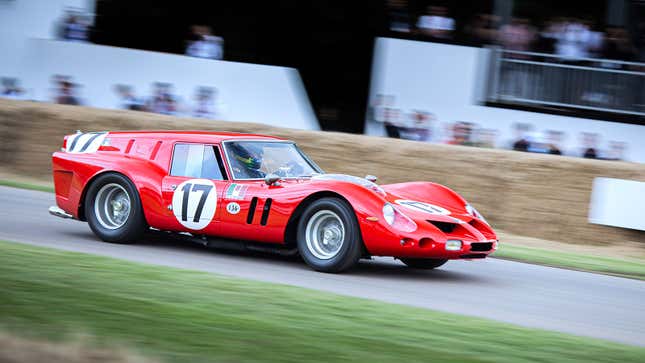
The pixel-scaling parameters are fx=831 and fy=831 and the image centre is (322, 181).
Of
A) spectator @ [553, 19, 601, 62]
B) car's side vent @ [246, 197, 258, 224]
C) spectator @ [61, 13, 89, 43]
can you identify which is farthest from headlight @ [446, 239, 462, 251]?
spectator @ [61, 13, 89, 43]

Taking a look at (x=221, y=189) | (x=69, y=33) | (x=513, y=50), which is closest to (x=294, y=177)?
(x=221, y=189)

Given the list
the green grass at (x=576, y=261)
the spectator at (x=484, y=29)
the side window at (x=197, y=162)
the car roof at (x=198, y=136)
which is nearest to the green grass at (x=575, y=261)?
the green grass at (x=576, y=261)

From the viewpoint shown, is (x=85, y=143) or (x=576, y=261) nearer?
(x=85, y=143)

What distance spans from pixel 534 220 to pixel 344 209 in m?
5.76

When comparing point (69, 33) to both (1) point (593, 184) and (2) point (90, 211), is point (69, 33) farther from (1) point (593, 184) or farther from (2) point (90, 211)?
(1) point (593, 184)

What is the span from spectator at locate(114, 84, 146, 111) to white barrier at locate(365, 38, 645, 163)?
4.77m

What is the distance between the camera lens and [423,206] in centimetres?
775

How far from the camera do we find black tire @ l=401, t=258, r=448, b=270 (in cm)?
844

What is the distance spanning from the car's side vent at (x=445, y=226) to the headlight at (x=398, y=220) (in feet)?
0.86

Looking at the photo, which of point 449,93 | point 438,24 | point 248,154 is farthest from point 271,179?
point 438,24

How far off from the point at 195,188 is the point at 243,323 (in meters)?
3.27

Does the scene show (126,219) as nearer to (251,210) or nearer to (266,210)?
(251,210)

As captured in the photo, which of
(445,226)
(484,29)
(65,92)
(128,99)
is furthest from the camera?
(65,92)

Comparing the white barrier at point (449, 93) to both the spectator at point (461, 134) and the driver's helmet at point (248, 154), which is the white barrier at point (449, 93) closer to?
the spectator at point (461, 134)
